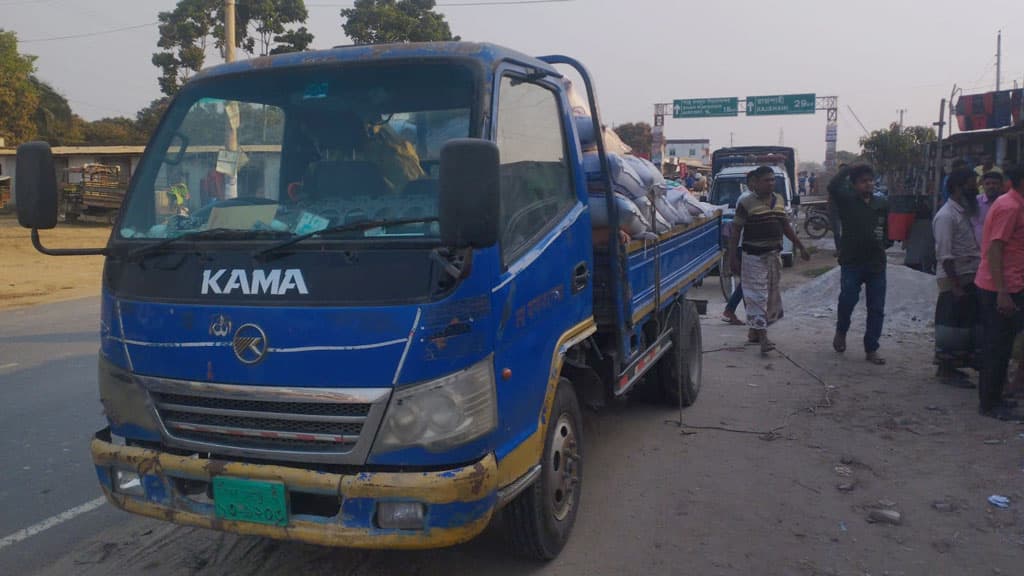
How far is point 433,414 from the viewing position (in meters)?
2.87

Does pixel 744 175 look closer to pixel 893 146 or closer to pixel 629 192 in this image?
pixel 629 192

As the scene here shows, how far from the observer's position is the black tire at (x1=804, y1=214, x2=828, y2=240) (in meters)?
24.9

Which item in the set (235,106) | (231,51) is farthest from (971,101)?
(235,106)

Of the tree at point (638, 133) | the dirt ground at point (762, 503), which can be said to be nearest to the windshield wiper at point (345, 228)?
the dirt ground at point (762, 503)

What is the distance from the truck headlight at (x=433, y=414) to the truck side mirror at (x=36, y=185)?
1.88 m

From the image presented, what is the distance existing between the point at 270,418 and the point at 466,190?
1.09 m

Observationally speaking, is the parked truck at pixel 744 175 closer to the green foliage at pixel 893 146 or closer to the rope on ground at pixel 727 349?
the rope on ground at pixel 727 349

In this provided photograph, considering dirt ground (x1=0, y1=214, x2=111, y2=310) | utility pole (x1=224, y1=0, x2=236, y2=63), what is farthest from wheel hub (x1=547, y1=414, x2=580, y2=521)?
utility pole (x1=224, y1=0, x2=236, y2=63)

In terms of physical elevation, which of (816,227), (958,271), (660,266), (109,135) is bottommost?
Answer: (816,227)

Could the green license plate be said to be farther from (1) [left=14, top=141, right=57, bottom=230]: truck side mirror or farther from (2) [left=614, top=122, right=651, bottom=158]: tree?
(2) [left=614, top=122, right=651, bottom=158]: tree

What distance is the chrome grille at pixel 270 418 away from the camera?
9.41 feet

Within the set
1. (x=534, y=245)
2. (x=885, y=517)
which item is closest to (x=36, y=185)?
(x=534, y=245)

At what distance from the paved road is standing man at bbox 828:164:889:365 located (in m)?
6.59

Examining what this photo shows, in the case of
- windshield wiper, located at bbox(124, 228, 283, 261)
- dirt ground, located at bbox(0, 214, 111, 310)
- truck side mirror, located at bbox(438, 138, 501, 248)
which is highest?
truck side mirror, located at bbox(438, 138, 501, 248)
